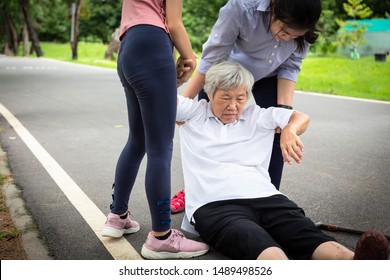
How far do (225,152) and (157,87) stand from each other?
0.69 metres

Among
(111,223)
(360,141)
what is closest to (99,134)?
(360,141)

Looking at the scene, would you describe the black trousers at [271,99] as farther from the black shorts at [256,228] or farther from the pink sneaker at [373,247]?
the pink sneaker at [373,247]

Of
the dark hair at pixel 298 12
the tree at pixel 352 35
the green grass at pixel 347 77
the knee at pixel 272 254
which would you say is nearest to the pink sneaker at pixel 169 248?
the knee at pixel 272 254

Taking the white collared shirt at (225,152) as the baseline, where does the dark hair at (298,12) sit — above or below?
above

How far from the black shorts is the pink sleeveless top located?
92 cm

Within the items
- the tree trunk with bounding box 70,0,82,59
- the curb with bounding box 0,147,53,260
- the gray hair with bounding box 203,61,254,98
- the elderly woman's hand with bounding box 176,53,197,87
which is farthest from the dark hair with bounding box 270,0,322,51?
the tree trunk with bounding box 70,0,82,59

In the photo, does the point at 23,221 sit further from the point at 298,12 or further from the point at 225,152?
the point at 298,12

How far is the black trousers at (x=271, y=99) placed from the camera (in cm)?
303

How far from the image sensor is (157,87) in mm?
2221

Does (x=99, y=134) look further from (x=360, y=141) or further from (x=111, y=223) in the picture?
(x=111, y=223)

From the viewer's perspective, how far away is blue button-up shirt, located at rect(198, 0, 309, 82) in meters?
2.65

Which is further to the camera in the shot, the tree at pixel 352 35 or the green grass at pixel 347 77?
the green grass at pixel 347 77

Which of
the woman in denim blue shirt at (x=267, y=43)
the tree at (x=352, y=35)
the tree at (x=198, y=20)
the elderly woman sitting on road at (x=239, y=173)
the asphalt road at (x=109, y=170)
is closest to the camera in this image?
the elderly woman sitting on road at (x=239, y=173)

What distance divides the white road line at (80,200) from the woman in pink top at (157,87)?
0.16 m
